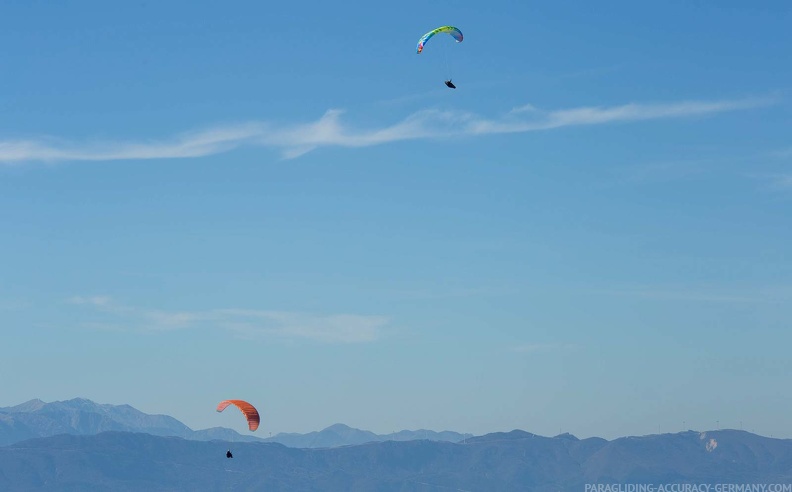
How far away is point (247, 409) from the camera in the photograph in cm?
15912

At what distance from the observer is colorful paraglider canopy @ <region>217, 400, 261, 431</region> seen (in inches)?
6048

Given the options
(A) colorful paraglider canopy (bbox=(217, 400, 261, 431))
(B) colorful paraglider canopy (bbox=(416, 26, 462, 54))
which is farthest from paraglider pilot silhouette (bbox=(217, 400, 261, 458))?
(B) colorful paraglider canopy (bbox=(416, 26, 462, 54))

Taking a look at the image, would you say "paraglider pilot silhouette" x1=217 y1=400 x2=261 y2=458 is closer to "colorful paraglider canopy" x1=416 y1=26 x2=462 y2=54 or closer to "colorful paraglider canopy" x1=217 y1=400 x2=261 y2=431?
"colorful paraglider canopy" x1=217 y1=400 x2=261 y2=431

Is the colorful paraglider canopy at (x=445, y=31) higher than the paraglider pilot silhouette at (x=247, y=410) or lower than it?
higher

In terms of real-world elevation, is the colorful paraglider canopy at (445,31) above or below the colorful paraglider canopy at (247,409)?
above

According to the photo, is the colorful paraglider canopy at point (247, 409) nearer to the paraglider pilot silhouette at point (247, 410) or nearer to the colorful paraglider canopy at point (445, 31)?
the paraglider pilot silhouette at point (247, 410)

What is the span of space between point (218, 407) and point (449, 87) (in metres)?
54.6

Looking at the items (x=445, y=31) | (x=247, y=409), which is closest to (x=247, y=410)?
(x=247, y=409)

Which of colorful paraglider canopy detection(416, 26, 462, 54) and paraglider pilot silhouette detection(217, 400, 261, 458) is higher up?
colorful paraglider canopy detection(416, 26, 462, 54)

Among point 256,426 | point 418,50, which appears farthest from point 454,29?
point 256,426

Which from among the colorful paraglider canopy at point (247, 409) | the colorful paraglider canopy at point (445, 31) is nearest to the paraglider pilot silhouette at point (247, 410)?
the colorful paraglider canopy at point (247, 409)

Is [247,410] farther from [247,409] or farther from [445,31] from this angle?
[445,31]

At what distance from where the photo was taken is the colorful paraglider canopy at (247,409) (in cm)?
15362

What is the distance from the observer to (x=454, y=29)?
479 feet
